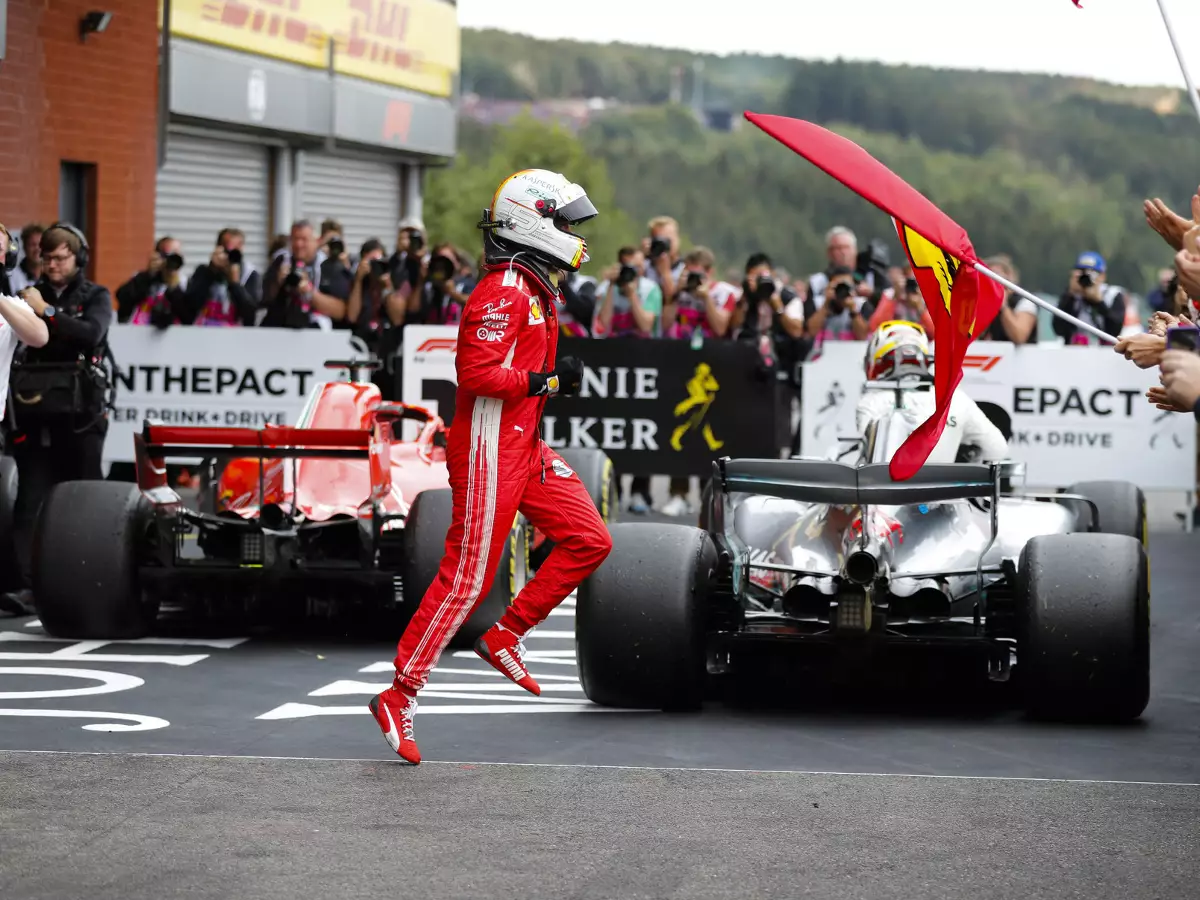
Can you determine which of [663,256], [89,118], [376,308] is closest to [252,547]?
[376,308]

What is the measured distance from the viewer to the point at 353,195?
2989 cm

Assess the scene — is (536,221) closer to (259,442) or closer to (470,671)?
(470,671)

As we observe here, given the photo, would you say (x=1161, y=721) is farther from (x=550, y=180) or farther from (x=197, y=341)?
(x=197, y=341)

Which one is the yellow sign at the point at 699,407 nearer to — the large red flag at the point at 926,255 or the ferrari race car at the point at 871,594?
the ferrari race car at the point at 871,594

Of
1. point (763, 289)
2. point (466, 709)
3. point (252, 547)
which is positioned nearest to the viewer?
point (466, 709)

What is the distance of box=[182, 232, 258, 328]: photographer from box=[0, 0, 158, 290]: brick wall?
3540 millimetres

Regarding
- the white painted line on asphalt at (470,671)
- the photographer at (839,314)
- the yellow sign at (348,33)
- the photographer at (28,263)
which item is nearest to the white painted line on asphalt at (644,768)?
the white painted line on asphalt at (470,671)

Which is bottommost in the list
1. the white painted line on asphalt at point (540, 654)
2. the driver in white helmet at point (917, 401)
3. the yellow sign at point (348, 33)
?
the white painted line on asphalt at point (540, 654)

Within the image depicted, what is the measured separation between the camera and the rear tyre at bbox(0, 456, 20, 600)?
1099cm

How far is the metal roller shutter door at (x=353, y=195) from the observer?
28219mm

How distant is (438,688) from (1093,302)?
26.2 feet

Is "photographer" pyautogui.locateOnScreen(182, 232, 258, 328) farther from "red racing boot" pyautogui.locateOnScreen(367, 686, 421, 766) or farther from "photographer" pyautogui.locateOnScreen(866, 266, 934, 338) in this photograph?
"red racing boot" pyautogui.locateOnScreen(367, 686, 421, 766)

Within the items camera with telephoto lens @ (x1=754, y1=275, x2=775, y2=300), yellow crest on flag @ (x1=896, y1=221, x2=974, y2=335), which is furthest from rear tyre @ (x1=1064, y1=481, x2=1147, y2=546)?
camera with telephoto lens @ (x1=754, y1=275, x2=775, y2=300)

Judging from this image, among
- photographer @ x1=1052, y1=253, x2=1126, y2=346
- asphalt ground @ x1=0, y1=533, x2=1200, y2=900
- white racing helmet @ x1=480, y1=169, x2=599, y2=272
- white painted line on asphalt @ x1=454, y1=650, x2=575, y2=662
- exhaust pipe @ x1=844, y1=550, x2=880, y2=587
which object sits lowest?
asphalt ground @ x1=0, y1=533, x2=1200, y2=900
